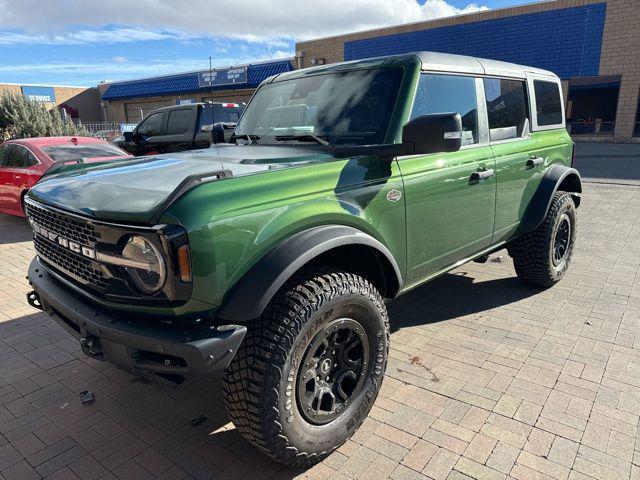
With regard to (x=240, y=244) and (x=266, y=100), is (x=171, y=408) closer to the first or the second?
(x=240, y=244)

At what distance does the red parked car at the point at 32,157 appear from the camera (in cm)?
773

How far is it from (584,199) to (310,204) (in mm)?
8773

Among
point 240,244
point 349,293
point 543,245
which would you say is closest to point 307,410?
point 349,293

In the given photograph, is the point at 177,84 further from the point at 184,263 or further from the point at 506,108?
the point at 184,263

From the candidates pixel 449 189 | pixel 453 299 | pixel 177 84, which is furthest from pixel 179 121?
pixel 177 84

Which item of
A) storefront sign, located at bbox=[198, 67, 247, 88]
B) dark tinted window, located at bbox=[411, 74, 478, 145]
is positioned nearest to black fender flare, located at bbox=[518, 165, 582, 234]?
dark tinted window, located at bbox=[411, 74, 478, 145]

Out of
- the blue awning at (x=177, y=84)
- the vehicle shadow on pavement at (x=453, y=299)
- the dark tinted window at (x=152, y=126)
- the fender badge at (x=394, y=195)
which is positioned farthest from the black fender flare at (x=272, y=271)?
the blue awning at (x=177, y=84)

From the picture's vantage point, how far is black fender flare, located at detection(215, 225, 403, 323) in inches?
79.7

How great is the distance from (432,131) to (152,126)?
977 cm

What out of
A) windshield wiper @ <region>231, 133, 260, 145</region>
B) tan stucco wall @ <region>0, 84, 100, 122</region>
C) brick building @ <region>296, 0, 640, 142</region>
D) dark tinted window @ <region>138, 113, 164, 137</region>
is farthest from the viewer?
tan stucco wall @ <region>0, 84, 100, 122</region>

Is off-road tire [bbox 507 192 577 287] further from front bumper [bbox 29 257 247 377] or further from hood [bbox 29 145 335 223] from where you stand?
front bumper [bbox 29 257 247 377]

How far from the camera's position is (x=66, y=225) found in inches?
94.1

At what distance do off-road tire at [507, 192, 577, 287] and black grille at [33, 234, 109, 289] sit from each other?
377cm

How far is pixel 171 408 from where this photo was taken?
2.99 m
